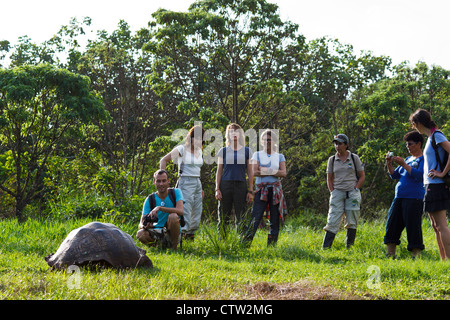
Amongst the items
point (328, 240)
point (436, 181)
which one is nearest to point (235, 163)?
point (328, 240)

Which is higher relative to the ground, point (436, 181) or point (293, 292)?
point (436, 181)

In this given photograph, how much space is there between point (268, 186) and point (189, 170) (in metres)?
1.27

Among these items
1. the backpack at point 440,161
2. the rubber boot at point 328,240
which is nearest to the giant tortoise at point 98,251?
the rubber boot at point 328,240

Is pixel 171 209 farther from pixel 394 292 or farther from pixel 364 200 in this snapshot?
pixel 364 200

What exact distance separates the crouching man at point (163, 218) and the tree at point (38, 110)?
445 centimetres

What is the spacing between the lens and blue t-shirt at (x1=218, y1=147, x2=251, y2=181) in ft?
23.6

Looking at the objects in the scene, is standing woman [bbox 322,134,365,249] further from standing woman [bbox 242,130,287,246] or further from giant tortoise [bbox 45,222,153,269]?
giant tortoise [bbox 45,222,153,269]

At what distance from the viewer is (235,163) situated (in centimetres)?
718

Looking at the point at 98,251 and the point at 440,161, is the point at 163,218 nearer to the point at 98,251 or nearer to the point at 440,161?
the point at 98,251

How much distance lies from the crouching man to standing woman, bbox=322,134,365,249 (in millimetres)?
2246

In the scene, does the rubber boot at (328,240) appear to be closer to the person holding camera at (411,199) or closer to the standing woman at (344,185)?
the standing woman at (344,185)

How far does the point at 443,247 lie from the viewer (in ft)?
18.8

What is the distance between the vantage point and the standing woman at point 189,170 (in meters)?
7.41
